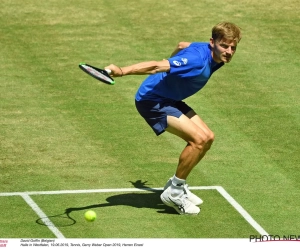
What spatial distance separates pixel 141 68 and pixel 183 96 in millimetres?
1491

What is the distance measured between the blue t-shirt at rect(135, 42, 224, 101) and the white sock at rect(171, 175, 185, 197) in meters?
1.18

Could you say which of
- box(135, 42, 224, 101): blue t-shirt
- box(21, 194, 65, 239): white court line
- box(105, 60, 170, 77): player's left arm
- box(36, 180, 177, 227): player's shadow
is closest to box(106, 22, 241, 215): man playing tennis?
box(135, 42, 224, 101): blue t-shirt

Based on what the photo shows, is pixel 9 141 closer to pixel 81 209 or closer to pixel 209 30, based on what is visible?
pixel 81 209

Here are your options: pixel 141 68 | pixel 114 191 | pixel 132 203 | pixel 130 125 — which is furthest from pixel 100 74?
pixel 130 125

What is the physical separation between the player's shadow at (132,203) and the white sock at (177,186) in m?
0.30

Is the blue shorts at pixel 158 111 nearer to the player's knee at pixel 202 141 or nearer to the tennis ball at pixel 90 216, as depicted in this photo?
the player's knee at pixel 202 141

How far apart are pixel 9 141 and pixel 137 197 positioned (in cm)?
304

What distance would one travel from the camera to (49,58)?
20.0 meters

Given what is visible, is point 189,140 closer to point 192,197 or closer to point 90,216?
point 192,197

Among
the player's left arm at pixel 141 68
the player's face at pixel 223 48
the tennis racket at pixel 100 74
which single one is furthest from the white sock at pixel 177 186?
the tennis racket at pixel 100 74

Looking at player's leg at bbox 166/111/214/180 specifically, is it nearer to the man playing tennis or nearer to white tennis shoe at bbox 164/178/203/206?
the man playing tennis

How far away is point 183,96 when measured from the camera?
14.0 m

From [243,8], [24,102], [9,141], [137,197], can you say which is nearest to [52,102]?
[24,102]

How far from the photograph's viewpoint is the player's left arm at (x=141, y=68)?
12.2 meters
